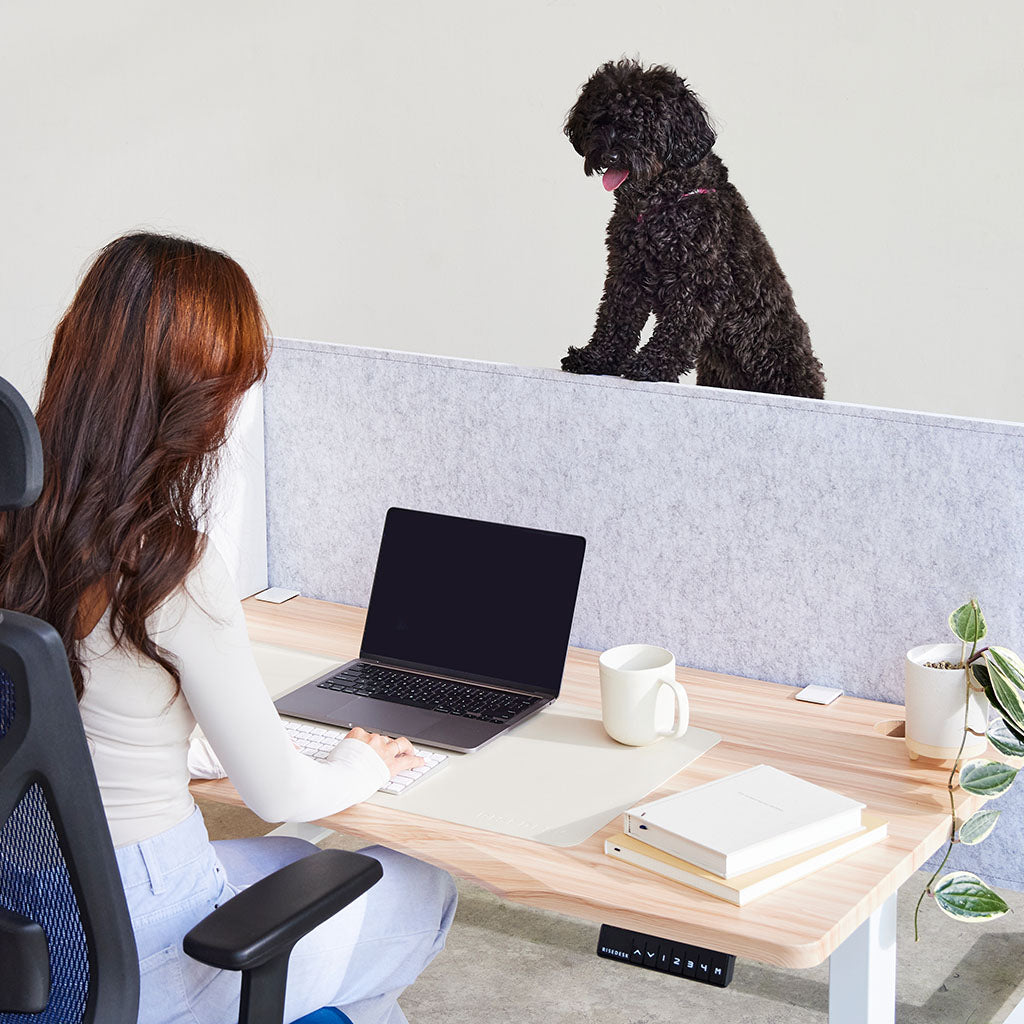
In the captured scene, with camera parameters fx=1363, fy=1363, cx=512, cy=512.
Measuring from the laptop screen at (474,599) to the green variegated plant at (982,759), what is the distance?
0.43m

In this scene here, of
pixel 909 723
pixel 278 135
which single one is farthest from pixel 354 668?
pixel 278 135

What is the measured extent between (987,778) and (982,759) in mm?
93

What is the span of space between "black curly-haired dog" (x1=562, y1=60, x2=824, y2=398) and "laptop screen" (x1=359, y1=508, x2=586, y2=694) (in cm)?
27

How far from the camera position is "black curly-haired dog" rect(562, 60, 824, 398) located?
1.61 metres

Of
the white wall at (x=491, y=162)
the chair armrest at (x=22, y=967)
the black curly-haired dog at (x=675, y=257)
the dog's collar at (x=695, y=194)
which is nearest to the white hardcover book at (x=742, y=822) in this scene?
the chair armrest at (x=22, y=967)

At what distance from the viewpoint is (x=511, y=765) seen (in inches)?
54.6

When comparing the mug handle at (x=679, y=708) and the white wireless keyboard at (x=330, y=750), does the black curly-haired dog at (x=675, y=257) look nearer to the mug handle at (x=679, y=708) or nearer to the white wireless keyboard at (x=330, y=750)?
the mug handle at (x=679, y=708)

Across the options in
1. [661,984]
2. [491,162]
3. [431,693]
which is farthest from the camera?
[491,162]

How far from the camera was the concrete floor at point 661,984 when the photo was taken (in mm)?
1869

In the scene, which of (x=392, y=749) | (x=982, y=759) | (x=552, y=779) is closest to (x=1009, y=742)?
(x=982, y=759)

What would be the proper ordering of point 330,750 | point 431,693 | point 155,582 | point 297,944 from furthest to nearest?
1. point 431,693
2. point 330,750
3. point 297,944
4. point 155,582

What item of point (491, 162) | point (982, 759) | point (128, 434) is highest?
point (491, 162)

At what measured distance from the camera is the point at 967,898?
1.36 m

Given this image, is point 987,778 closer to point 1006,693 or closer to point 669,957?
point 1006,693
